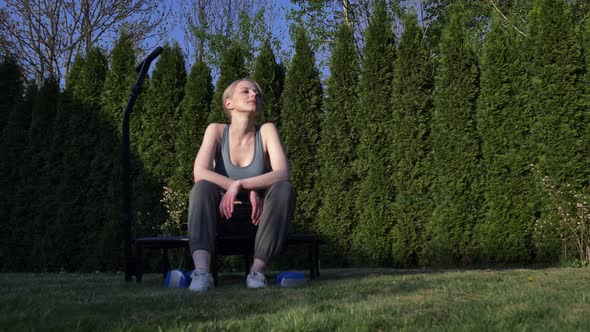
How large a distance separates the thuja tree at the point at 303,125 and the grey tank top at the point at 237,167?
3538mm

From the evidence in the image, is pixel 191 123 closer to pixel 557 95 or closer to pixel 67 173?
pixel 67 173

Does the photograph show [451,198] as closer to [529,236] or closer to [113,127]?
[529,236]

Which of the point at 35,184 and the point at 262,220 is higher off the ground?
the point at 35,184

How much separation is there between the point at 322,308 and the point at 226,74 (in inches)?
234

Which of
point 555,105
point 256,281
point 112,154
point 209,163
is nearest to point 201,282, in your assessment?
point 256,281

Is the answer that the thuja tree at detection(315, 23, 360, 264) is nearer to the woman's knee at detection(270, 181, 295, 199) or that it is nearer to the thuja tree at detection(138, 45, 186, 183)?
the thuja tree at detection(138, 45, 186, 183)

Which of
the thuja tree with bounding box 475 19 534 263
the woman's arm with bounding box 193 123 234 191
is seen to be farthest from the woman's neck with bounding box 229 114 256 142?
the thuja tree with bounding box 475 19 534 263

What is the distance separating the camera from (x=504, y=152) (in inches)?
265

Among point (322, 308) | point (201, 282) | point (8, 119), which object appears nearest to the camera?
point (322, 308)

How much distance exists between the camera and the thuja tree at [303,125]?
746cm

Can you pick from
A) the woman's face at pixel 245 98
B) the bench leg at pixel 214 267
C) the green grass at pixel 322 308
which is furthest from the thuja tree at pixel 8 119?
the bench leg at pixel 214 267

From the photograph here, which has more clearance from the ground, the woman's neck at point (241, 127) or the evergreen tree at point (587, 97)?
the evergreen tree at point (587, 97)

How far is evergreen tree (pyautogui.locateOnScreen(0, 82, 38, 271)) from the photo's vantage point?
865 centimetres

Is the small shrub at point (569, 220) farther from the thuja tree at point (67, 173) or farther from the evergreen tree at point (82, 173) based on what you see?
the thuja tree at point (67, 173)
